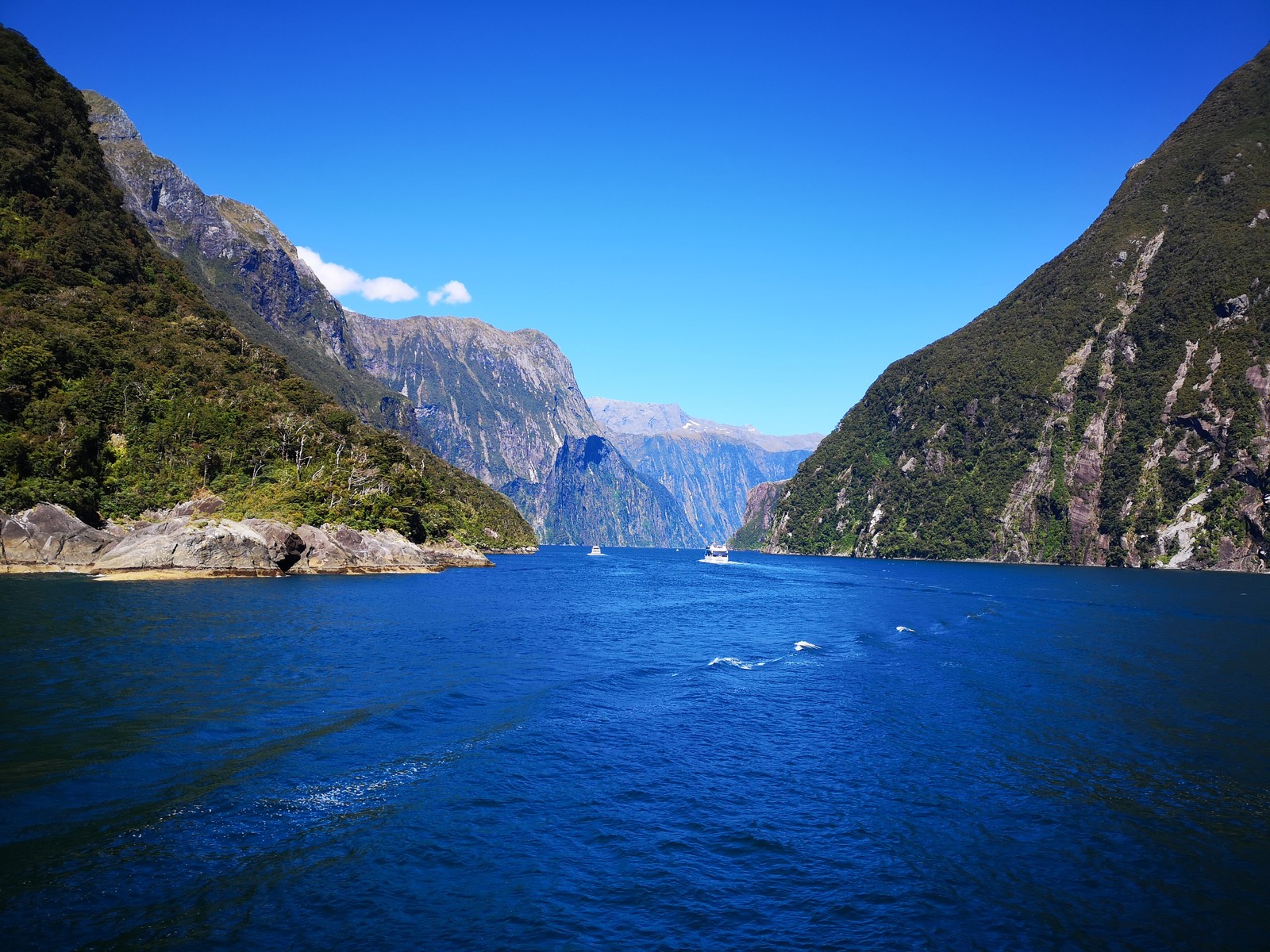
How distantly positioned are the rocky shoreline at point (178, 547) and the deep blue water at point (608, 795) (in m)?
39.5

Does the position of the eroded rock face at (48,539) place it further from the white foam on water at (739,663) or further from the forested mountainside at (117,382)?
the white foam on water at (739,663)

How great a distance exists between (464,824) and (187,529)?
91.2 meters

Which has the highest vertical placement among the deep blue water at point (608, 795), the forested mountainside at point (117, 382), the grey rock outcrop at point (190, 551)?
the forested mountainside at point (117, 382)

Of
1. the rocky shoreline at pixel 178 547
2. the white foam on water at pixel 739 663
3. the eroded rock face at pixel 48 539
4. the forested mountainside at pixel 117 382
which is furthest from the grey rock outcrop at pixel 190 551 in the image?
the white foam on water at pixel 739 663

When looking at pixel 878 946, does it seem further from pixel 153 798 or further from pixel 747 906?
pixel 153 798

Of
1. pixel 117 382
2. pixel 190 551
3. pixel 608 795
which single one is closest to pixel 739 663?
pixel 608 795

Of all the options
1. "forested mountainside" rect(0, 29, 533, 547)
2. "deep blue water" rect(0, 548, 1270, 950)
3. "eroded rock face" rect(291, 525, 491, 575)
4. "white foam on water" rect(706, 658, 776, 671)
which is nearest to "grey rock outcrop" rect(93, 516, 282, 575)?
"forested mountainside" rect(0, 29, 533, 547)

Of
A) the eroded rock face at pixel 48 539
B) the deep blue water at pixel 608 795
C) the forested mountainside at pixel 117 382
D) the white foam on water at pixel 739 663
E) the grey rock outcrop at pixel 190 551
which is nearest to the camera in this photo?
the deep blue water at pixel 608 795

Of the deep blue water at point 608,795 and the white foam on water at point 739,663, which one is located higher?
the deep blue water at point 608,795

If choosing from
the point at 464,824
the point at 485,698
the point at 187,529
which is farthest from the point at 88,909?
A: the point at 187,529

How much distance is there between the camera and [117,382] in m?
114

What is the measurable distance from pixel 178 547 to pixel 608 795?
291 feet

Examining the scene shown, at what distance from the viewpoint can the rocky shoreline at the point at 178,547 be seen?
279ft

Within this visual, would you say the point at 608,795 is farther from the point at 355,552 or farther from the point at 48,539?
the point at 355,552
